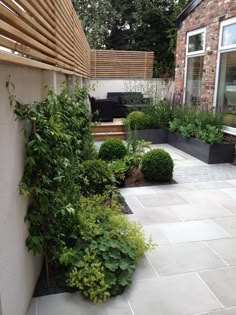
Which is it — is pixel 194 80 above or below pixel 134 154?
above

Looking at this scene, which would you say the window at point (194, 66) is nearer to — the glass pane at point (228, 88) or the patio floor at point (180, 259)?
the glass pane at point (228, 88)

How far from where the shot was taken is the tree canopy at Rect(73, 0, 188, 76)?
12664 millimetres

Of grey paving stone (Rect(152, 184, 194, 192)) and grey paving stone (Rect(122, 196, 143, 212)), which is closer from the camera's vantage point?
grey paving stone (Rect(122, 196, 143, 212))

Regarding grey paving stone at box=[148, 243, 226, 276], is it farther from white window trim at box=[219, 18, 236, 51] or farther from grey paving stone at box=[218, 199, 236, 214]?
white window trim at box=[219, 18, 236, 51]

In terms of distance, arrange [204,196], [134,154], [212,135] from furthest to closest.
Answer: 1. [212,135]
2. [134,154]
3. [204,196]

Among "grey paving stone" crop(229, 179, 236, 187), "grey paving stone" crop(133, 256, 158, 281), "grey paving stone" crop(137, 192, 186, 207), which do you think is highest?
"grey paving stone" crop(229, 179, 236, 187)

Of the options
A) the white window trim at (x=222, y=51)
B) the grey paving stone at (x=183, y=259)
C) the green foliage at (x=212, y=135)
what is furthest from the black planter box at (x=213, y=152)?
the grey paving stone at (x=183, y=259)

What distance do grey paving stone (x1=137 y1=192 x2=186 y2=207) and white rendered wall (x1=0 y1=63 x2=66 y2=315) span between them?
188cm

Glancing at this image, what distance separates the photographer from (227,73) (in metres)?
5.81

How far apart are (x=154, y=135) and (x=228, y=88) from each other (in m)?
2.09

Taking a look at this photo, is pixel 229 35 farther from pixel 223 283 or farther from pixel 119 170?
pixel 223 283

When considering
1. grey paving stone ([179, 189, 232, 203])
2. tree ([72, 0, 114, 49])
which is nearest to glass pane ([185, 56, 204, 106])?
grey paving stone ([179, 189, 232, 203])

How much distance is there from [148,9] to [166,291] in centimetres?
1393

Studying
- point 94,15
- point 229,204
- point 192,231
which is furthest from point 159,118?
point 94,15
